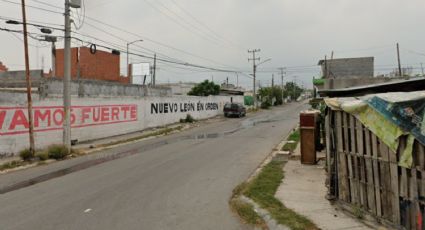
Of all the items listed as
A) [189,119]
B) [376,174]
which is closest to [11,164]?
→ [376,174]

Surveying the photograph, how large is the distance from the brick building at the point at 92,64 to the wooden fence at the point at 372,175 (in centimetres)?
3815

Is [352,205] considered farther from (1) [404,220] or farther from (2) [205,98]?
(2) [205,98]

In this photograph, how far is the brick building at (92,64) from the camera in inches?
1688

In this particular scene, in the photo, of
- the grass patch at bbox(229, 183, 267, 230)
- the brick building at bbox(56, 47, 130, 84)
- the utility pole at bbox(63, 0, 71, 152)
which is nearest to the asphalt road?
the grass patch at bbox(229, 183, 267, 230)

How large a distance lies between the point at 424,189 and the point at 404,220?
2.19 ft

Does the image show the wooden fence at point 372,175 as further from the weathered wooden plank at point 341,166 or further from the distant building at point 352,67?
the distant building at point 352,67

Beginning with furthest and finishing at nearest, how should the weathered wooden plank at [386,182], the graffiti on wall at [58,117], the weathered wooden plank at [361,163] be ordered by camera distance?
the graffiti on wall at [58,117], the weathered wooden plank at [361,163], the weathered wooden plank at [386,182]

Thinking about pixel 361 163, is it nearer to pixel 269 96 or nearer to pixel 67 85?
pixel 67 85

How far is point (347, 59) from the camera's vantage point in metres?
47.1

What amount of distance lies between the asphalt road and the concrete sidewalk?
1260 millimetres

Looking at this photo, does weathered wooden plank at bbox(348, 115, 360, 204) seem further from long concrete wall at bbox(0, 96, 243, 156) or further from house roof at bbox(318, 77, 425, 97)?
long concrete wall at bbox(0, 96, 243, 156)

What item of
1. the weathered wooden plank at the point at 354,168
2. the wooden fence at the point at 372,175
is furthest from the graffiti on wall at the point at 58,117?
the weathered wooden plank at the point at 354,168

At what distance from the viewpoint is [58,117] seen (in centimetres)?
1989

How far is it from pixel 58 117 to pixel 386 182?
17.7 metres
